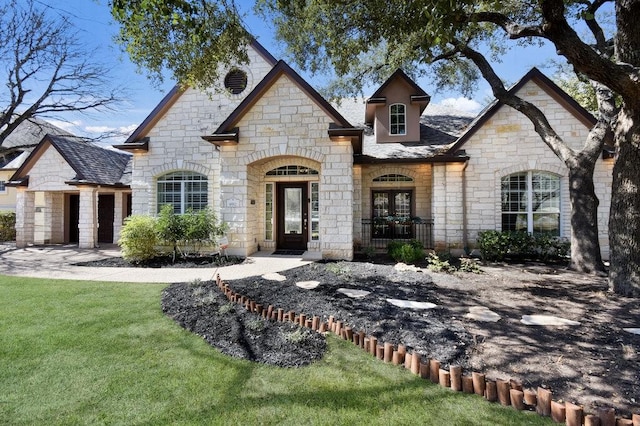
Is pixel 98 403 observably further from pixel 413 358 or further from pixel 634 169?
pixel 634 169

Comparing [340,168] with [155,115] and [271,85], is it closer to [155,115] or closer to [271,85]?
[271,85]

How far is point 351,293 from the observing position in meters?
6.16

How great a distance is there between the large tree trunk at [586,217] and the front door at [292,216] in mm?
8066

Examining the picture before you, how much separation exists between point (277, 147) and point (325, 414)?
→ 851cm

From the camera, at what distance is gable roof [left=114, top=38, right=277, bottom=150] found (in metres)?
11.9

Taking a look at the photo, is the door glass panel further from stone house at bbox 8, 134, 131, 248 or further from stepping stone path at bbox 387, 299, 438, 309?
stone house at bbox 8, 134, 131, 248

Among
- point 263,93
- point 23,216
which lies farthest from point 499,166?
point 23,216

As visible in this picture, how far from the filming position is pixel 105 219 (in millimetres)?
16281

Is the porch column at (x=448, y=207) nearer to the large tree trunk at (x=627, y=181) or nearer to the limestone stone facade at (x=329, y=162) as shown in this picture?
the limestone stone facade at (x=329, y=162)

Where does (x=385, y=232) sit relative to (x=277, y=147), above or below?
below

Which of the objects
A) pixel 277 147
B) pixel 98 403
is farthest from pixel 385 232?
pixel 98 403

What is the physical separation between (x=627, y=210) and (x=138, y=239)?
39.1ft

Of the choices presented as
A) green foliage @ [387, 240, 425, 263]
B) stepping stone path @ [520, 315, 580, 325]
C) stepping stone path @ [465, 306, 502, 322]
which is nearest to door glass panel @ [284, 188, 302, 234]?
green foliage @ [387, 240, 425, 263]

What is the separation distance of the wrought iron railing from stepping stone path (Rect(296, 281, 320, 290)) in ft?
18.7
